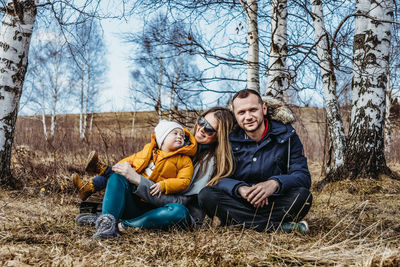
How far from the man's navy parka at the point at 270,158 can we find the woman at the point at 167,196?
0.38ft

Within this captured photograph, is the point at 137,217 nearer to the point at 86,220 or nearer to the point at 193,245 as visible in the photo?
the point at 86,220

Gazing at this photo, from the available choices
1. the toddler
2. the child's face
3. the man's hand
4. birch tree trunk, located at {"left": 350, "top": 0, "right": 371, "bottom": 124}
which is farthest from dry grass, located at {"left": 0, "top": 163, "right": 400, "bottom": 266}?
birch tree trunk, located at {"left": 350, "top": 0, "right": 371, "bottom": 124}

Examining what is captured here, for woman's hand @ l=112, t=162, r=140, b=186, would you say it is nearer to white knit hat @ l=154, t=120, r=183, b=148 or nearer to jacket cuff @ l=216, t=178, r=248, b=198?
white knit hat @ l=154, t=120, r=183, b=148

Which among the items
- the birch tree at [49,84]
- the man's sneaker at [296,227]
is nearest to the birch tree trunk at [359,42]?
the man's sneaker at [296,227]

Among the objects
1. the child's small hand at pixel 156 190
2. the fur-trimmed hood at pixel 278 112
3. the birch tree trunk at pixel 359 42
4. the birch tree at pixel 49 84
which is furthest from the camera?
the birch tree at pixel 49 84

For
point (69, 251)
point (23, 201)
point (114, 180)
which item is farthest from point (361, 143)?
point (23, 201)

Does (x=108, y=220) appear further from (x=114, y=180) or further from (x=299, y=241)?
(x=299, y=241)

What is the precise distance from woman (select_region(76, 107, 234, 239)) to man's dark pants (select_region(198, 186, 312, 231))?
0.48 feet

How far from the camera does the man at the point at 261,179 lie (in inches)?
95.7

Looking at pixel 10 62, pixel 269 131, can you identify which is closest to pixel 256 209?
pixel 269 131

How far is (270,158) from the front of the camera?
2.58 m

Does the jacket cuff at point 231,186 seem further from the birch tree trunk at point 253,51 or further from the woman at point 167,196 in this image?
the birch tree trunk at point 253,51

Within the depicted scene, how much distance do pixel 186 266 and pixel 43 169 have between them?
397cm

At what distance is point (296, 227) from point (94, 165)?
5.42ft
